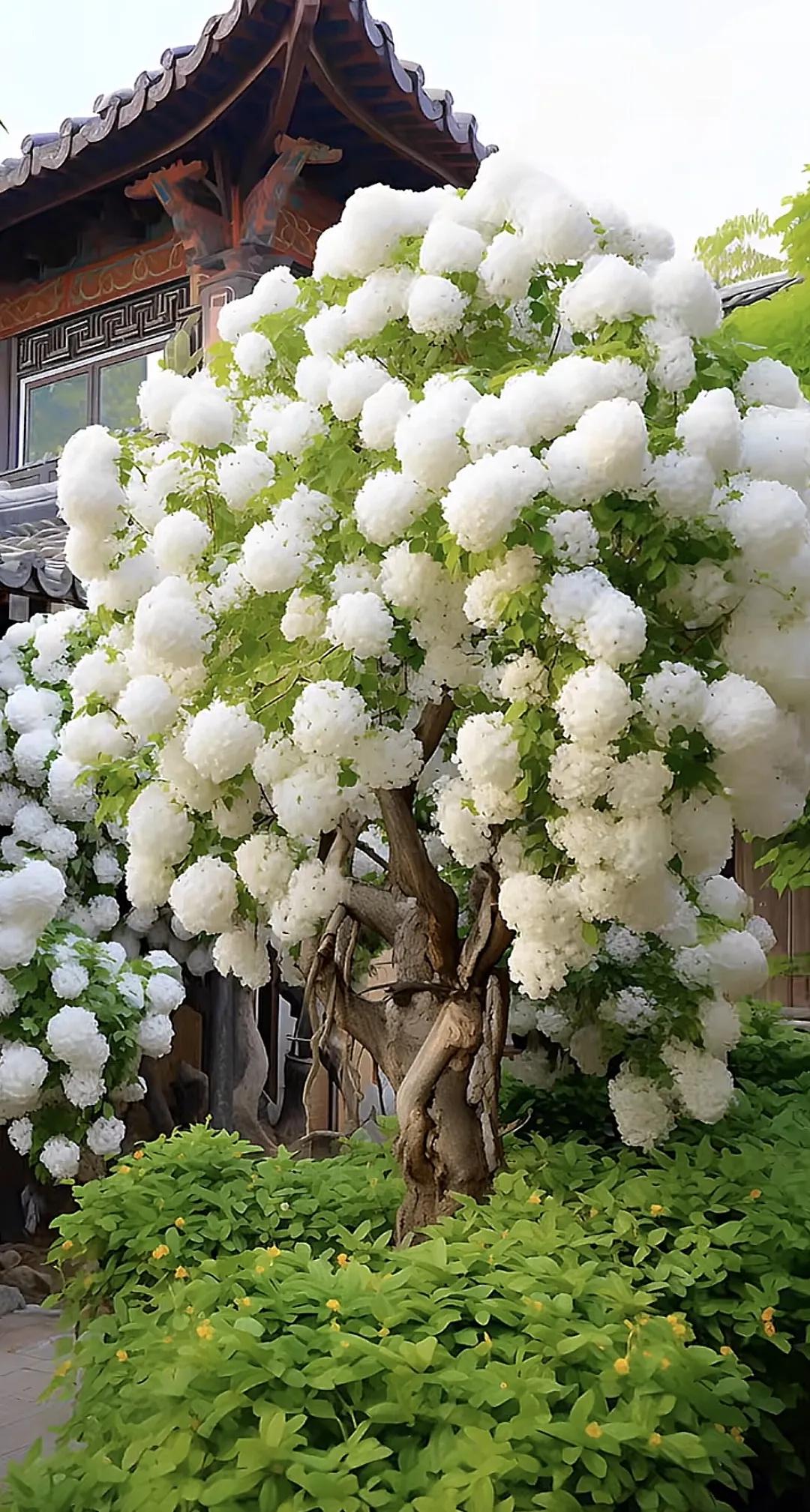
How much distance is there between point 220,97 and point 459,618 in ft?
16.4

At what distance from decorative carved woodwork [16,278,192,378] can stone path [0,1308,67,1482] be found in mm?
5466

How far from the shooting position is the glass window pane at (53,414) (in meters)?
8.94

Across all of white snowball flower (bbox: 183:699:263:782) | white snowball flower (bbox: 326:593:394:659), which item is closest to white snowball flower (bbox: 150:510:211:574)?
white snowball flower (bbox: 183:699:263:782)

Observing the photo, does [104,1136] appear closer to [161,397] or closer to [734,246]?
[161,397]

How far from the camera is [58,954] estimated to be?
18.7ft

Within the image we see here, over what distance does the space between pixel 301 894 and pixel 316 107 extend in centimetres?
531

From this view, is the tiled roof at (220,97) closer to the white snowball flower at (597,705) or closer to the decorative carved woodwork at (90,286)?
the decorative carved woodwork at (90,286)

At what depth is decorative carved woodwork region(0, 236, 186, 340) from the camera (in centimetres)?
830

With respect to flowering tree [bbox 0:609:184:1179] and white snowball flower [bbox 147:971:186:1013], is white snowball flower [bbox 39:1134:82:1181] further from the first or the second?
white snowball flower [bbox 147:971:186:1013]

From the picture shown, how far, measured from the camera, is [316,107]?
722 cm

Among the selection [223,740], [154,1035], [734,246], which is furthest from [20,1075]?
[734,246]

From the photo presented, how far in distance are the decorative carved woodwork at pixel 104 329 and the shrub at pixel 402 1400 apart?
21.2 ft

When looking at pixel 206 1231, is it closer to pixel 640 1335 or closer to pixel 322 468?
pixel 640 1335

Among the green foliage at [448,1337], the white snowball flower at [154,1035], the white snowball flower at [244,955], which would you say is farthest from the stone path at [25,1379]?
the white snowball flower at [154,1035]
